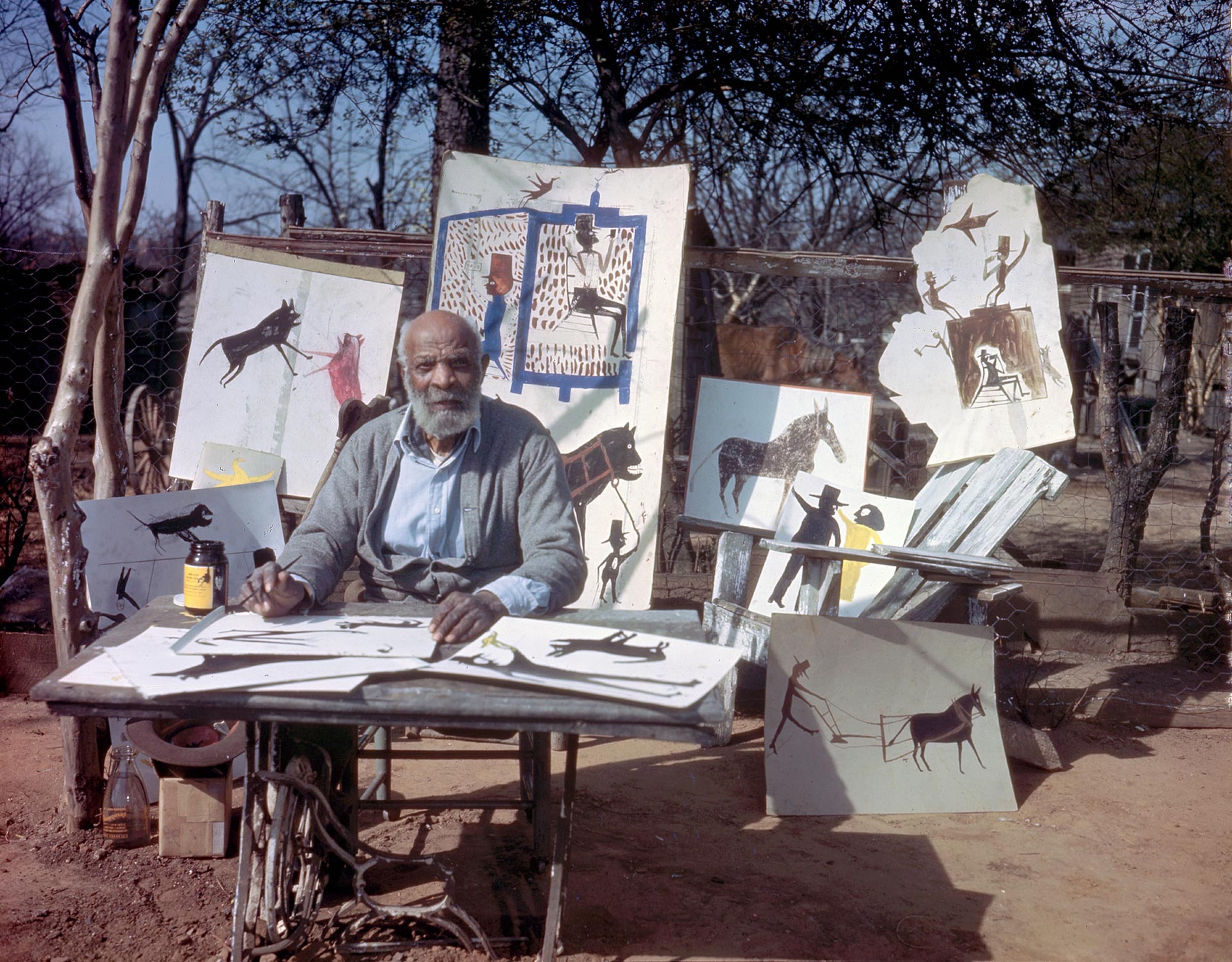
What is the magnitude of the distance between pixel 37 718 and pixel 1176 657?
592 centimetres

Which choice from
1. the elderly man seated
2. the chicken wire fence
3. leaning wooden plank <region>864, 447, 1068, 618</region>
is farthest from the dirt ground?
the chicken wire fence

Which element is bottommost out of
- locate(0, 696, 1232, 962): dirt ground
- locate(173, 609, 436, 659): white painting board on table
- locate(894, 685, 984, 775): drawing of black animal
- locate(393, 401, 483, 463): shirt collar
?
locate(0, 696, 1232, 962): dirt ground

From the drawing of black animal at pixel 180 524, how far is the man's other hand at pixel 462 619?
191cm

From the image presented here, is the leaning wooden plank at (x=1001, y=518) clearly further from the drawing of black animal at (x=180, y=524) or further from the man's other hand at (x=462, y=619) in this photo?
→ the drawing of black animal at (x=180, y=524)

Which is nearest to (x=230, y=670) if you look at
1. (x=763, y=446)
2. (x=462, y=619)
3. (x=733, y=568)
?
(x=462, y=619)

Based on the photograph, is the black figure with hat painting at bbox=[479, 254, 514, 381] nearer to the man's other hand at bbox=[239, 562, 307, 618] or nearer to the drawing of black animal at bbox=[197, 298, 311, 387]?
the drawing of black animal at bbox=[197, 298, 311, 387]

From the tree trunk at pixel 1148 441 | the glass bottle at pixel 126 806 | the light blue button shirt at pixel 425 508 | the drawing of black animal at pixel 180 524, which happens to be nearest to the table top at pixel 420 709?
the light blue button shirt at pixel 425 508

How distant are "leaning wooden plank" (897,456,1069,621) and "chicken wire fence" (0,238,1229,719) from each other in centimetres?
107

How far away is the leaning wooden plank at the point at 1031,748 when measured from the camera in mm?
4387

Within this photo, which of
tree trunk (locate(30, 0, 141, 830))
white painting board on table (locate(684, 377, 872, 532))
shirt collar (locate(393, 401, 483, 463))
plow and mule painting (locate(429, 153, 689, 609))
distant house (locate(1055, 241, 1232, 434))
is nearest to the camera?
shirt collar (locate(393, 401, 483, 463))

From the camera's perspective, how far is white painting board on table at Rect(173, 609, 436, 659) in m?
2.22

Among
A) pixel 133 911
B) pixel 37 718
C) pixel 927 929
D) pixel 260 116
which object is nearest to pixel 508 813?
pixel 133 911

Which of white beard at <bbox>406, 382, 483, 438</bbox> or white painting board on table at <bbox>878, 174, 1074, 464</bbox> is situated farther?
white painting board on table at <bbox>878, 174, 1074, 464</bbox>

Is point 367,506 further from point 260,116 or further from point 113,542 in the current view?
point 260,116
